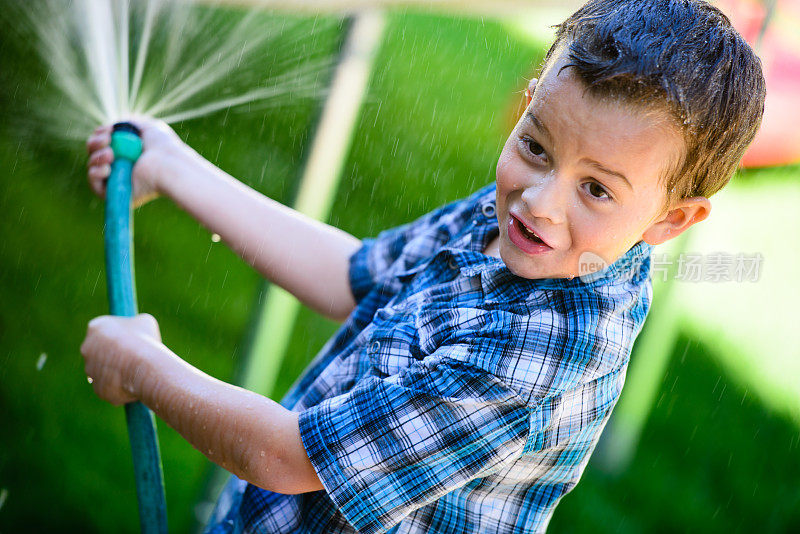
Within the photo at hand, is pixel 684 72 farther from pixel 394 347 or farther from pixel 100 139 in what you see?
pixel 100 139

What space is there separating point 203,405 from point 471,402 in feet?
1.14

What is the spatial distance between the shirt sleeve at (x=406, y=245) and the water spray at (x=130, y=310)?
0.35 meters

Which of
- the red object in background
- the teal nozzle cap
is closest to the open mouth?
the teal nozzle cap

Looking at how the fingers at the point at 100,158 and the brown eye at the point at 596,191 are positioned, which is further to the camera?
the fingers at the point at 100,158

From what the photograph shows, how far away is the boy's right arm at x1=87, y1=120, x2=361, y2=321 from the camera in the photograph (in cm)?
139

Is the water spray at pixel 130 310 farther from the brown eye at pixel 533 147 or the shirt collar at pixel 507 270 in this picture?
the brown eye at pixel 533 147

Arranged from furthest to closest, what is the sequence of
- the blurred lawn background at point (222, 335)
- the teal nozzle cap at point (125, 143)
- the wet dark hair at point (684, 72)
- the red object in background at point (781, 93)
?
the red object in background at point (781, 93)
the blurred lawn background at point (222, 335)
the teal nozzle cap at point (125, 143)
the wet dark hair at point (684, 72)

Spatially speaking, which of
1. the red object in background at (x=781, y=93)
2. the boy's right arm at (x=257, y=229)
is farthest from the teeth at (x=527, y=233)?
the red object in background at (x=781, y=93)

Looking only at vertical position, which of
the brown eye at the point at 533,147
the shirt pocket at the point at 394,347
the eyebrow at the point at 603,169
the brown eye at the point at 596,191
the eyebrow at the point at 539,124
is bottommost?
the shirt pocket at the point at 394,347

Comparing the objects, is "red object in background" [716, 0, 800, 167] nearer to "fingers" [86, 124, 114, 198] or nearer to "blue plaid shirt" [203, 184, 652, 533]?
"blue plaid shirt" [203, 184, 652, 533]

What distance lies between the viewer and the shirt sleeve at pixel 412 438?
36.2 inches

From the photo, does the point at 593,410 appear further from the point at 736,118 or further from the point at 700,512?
the point at 700,512

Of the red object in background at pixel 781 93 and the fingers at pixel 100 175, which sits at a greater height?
the red object in background at pixel 781 93

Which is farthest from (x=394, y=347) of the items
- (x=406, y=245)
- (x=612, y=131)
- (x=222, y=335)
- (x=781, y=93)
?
(x=781, y=93)
